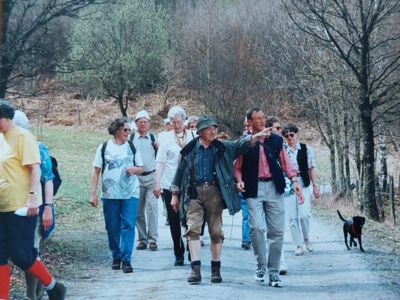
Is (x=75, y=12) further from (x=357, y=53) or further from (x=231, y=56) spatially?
(x=231, y=56)

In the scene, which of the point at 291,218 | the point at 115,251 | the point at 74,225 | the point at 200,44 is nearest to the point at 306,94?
the point at 74,225

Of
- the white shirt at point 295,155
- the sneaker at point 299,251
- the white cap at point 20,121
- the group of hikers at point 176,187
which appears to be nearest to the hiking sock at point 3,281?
the group of hikers at point 176,187

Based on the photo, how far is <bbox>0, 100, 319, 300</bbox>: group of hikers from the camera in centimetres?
697

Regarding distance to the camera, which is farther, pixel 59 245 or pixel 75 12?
pixel 75 12

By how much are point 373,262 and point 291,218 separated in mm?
1540

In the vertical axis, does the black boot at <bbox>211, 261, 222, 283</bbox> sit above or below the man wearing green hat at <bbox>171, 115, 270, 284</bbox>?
below

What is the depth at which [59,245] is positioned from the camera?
12234mm

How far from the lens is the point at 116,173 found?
1007 centimetres

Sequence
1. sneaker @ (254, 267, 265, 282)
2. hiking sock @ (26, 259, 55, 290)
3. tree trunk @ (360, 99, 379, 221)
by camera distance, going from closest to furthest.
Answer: hiking sock @ (26, 259, 55, 290) → sneaker @ (254, 267, 265, 282) → tree trunk @ (360, 99, 379, 221)

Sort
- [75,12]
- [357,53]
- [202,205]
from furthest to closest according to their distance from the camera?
[357,53] < [75,12] < [202,205]

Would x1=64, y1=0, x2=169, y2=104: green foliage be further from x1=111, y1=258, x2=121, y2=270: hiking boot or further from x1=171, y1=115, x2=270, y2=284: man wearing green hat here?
x1=171, y1=115, x2=270, y2=284: man wearing green hat

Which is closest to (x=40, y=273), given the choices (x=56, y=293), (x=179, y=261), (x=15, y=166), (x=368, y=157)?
(x=56, y=293)

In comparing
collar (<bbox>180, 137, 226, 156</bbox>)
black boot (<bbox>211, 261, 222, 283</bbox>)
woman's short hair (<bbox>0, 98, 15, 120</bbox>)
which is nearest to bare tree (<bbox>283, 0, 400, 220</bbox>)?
collar (<bbox>180, 137, 226, 156</bbox>)

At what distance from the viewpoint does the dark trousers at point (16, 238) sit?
6.93 metres
